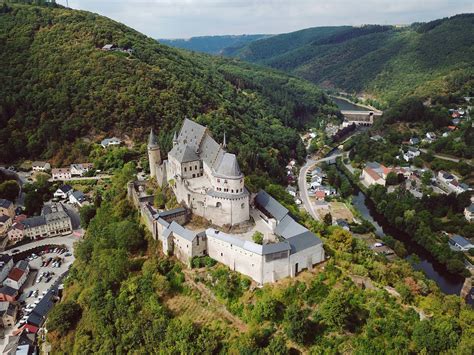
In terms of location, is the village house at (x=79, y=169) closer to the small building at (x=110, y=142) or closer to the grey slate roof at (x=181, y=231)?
the small building at (x=110, y=142)

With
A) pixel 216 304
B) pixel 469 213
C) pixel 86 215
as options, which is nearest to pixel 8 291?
pixel 86 215

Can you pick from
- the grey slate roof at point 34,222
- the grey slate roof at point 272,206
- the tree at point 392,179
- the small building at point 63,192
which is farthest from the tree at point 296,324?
the tree at point 392,179

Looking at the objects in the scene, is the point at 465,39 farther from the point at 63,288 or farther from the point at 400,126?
the point at 63,288

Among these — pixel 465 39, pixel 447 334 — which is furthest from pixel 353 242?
pixel 465 39

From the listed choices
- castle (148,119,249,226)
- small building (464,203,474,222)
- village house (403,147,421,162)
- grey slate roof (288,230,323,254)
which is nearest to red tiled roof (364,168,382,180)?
village house (403,147,421,162)

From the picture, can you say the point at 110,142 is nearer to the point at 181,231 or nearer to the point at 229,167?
the point at 181,231

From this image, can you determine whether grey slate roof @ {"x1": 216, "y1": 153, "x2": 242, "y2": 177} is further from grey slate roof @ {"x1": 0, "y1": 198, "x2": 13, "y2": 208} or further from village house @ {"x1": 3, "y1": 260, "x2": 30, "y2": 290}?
grey slate roof @ {"x1": 0, "y1": 198, "x2": 13, "y2": 208}
